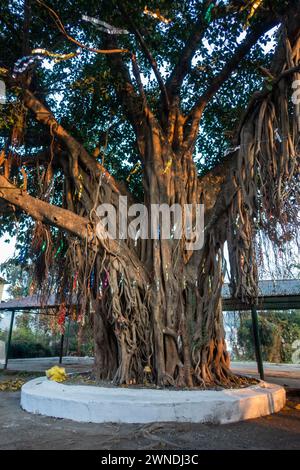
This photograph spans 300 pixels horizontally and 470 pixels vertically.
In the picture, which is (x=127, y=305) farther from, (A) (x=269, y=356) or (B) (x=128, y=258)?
(A) (x=269, y=356)

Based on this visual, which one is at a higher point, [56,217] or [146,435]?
[56,217]

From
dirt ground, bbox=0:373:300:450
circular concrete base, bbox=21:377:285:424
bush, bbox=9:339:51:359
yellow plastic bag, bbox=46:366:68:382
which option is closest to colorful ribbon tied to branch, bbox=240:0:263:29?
circular concrete base, bbox=21:377:285:424

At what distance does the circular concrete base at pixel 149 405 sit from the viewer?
3613 mm

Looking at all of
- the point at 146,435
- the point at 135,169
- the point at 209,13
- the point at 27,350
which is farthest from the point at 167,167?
the point at 27,350

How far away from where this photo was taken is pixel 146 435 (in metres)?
3.15

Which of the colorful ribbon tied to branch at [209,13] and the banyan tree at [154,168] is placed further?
the colorful ribbon tied to branch at [209,13]

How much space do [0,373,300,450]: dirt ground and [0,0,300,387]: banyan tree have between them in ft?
3.86

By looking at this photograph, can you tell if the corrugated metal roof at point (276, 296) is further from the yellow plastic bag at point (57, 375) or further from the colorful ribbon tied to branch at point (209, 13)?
the colorful ribbon tied to branch at point (209, 13)

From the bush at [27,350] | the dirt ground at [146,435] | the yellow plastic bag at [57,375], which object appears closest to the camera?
the dirt ground at [146,435]

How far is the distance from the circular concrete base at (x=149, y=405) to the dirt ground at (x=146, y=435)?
9cm

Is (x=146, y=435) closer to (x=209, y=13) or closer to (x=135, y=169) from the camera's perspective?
(x=135, y=169)

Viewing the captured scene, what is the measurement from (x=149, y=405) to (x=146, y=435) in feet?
1.55

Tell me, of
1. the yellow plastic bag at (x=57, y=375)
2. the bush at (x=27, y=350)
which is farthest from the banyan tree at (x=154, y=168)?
the bush at (x=27, y=350)
